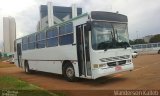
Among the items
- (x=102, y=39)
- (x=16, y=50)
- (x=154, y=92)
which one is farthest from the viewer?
(x=16, y=50)

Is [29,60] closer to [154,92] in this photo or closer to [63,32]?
[63,32]

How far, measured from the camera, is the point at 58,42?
608 inches

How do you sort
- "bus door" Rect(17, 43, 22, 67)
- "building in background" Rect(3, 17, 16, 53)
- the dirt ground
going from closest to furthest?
1. the dirt ground
2. "bus door" Rect(17, 43, 22, 67)
3. "building in background" Rect(3, 17, 16, 53)

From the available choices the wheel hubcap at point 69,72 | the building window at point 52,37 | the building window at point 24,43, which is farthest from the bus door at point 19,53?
the wheel hubcap at point 69,72

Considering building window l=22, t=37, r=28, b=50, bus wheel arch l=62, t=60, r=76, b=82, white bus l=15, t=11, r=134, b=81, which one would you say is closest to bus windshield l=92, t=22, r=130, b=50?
white bus l=15, t=11, r=134, b=81

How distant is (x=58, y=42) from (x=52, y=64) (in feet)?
5.08

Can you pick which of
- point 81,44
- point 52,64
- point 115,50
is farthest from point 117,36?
point 52,64

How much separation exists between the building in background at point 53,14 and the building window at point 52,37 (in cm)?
3638

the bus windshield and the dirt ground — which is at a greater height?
the bus windshield

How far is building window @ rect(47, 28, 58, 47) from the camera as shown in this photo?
15751mm

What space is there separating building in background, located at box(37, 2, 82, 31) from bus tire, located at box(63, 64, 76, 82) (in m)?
39.0

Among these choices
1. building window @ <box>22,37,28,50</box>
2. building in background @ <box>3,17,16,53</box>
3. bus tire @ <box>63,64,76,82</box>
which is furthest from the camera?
building in background @ <box>3,17,16,53</box>

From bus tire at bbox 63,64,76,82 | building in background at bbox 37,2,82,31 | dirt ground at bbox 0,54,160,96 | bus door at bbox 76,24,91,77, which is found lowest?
dirt ground at bbox 0,54,160,96

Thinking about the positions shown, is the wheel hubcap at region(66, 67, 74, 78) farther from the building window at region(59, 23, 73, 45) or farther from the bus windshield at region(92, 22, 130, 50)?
the bus windshield at region(92, 22, 130, 50)
